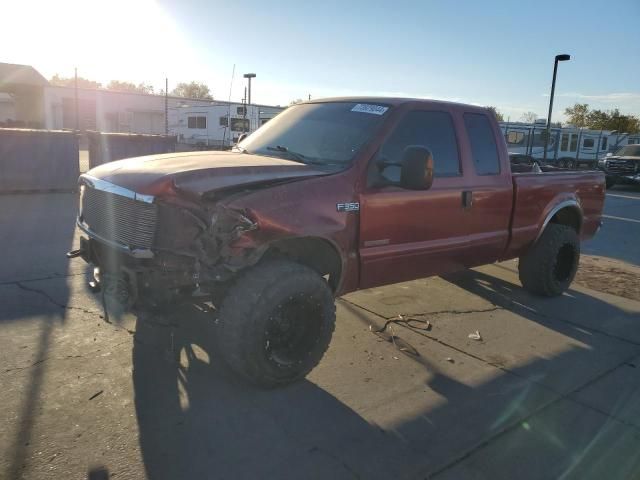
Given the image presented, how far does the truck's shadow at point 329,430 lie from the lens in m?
2.82

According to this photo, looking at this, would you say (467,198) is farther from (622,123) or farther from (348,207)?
(622,123)

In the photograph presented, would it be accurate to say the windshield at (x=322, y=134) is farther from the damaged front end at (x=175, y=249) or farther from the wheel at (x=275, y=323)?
the damaged front end at (x=175, y=249)

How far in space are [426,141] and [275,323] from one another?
208 centimetres

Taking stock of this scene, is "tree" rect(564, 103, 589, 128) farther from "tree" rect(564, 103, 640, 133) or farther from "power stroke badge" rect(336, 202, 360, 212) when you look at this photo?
"power stroke badge" rect(336, 202, 360, 212)

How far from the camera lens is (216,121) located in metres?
34.7

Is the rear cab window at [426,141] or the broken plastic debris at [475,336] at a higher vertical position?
the rear cab window at [426,141]

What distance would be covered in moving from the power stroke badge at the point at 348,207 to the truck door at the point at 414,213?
53 mm

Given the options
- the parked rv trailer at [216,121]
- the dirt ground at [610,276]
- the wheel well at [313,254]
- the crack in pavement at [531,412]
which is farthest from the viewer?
the parked rv trailer at [216,121]

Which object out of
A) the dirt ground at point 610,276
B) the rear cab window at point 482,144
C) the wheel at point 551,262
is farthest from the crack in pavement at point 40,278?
the dirt ground at point 610,276

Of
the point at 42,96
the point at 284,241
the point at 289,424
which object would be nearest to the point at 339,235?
the point at 284,241

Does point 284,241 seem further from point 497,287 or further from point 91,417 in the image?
point 497,287

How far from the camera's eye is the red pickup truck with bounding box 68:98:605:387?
3213 mm

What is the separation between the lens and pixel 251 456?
9.37 feet

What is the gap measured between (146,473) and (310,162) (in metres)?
2.38
